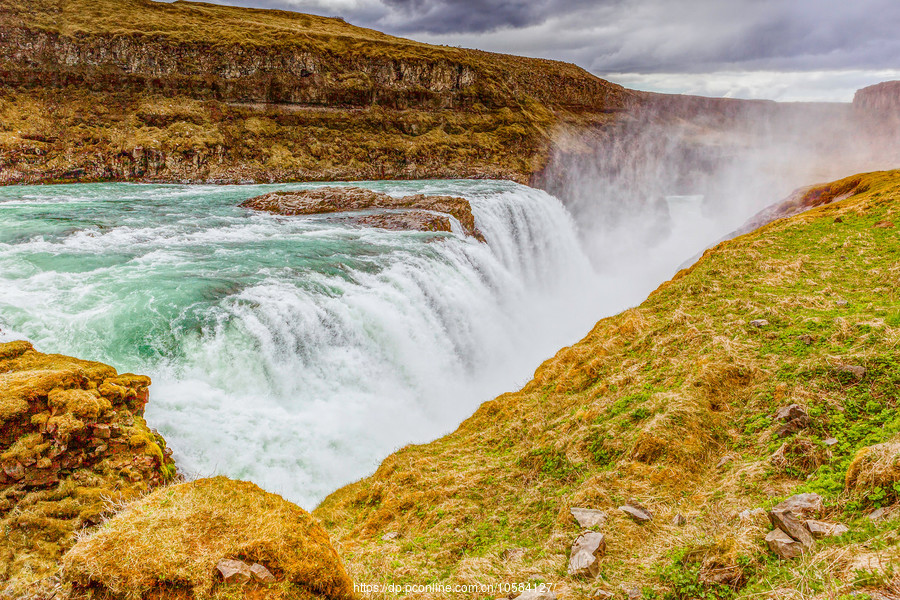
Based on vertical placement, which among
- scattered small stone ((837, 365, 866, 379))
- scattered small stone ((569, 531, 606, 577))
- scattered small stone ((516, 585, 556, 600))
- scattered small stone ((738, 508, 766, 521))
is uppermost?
scattered small stone ((837, 365, 866, 379))

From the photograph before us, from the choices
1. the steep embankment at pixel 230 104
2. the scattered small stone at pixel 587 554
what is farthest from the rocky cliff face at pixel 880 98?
the scattered small stone at pixel 587 554

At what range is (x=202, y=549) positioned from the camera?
3.27 m

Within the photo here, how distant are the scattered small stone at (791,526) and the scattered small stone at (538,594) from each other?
1.62 m

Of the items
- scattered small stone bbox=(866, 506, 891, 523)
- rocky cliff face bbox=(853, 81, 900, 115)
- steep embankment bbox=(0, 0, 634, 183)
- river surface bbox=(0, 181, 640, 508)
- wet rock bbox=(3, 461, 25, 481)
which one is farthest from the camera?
rocky cliff face bbox=(853, 81, 900, 115)

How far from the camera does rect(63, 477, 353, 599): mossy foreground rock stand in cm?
305

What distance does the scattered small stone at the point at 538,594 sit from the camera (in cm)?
338

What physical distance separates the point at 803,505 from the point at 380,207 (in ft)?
75.1

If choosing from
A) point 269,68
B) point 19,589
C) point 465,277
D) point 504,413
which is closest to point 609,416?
point 504,413

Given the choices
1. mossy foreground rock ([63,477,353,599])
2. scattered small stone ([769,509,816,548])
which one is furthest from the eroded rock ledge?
scattered small stone ([769,509,816,548])

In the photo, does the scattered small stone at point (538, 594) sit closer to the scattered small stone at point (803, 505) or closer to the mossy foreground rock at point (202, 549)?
the mossy foreground rock at point (202, 549)

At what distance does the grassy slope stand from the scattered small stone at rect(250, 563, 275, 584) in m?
1.30

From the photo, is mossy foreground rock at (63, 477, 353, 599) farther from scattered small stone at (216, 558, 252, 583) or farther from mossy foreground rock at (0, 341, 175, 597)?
mossy foreground rock at (0, 341, 175, 597)

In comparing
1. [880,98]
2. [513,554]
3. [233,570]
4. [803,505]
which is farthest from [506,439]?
[880,98]

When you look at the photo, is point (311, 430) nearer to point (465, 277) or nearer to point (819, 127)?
point (465, 277)
